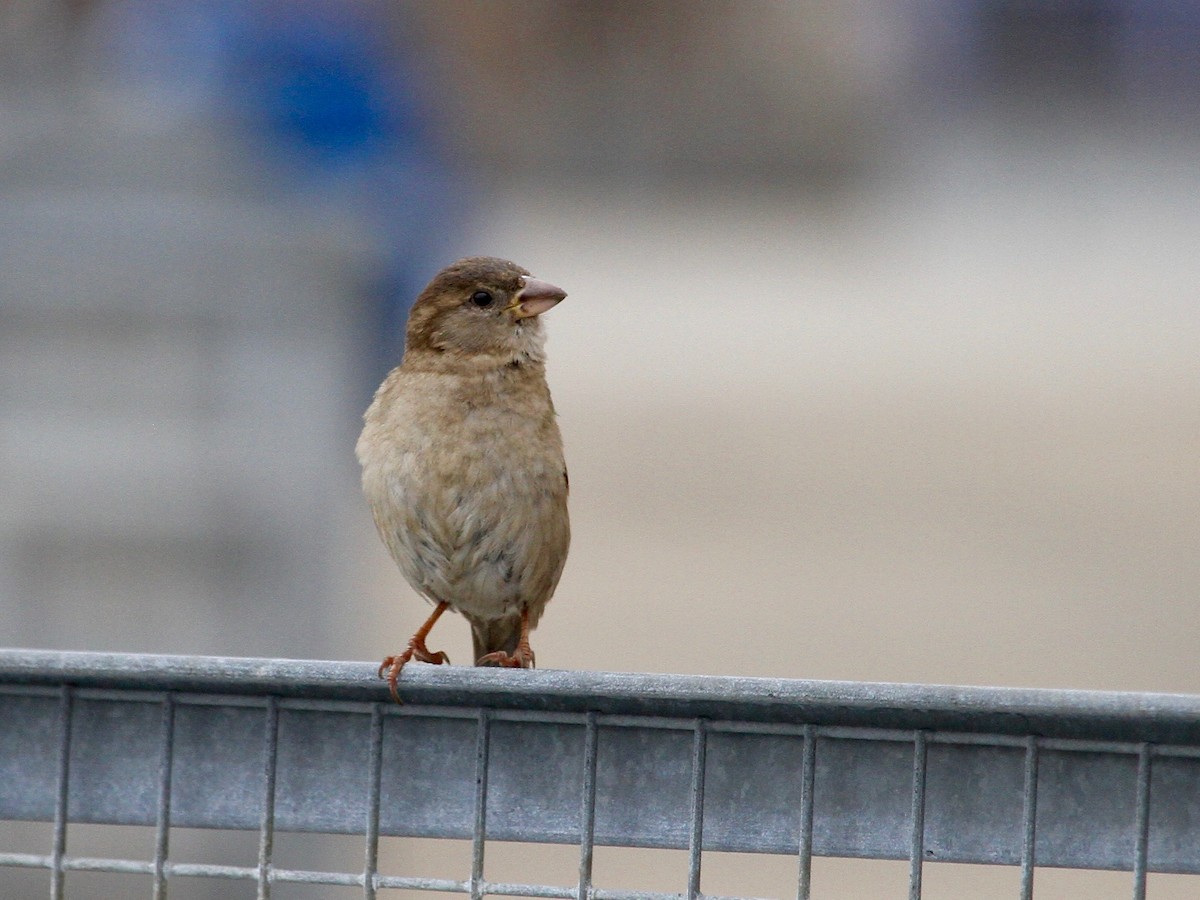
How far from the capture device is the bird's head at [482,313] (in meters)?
2.59

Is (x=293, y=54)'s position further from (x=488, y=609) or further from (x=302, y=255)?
(x=488, y=609)

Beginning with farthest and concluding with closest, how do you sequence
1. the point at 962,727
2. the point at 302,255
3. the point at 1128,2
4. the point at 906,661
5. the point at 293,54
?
the point at 1128,2 → the point at 906,661 → the point at 293,54 → the point at 302,255 → the point at 962,727

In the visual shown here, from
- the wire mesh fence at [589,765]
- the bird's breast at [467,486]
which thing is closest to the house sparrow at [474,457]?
the bird's breast at [467,486]

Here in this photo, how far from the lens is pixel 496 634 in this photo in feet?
9.14

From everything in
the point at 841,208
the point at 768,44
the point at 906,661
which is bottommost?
the point at 906,661

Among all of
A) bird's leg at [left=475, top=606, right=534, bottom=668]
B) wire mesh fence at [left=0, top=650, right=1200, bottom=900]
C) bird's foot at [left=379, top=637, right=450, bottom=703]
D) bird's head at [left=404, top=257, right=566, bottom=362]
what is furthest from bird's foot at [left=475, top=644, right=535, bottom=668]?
wire mesh fence at [left=0, top=650, right=1200, bottom=900]

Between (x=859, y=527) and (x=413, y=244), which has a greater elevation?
(x=413, y=244)

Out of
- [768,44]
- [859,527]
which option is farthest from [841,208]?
[859,527]

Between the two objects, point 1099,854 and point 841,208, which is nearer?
point 1099,854

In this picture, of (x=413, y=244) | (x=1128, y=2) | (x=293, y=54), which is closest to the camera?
(x=413, y=244)

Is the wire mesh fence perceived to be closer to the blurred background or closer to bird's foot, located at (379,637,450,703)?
bird's foot, located at (379,637,450,703)

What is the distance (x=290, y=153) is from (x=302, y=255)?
0.85m

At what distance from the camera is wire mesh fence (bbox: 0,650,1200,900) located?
3.91 feet

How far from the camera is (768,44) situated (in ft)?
31.6
